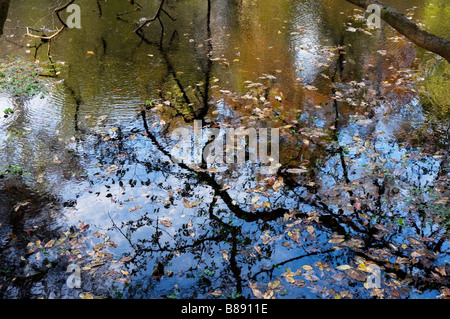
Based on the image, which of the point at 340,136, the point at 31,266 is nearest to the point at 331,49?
the point at 340,136

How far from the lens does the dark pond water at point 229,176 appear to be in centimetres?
320

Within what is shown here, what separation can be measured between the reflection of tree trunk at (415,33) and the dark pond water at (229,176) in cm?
145

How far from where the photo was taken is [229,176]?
14.3ft

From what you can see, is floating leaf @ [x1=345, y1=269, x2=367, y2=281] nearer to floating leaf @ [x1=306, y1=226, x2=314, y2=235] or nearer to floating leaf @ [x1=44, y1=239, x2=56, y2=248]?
floating leaf @ [x1=306, y1=226, x2=314, y2=235]

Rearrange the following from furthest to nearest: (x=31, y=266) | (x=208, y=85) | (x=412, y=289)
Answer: (x=208, y=85), (x=31, y=266), (x=412, y=289)

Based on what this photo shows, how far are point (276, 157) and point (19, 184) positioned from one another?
3.10m

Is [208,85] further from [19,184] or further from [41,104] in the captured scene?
[19,184]

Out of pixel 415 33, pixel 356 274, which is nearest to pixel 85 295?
pixel 356 274

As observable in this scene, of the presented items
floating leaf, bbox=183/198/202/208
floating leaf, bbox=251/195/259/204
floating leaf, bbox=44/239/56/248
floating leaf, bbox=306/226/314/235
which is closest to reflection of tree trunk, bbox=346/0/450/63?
floating leaf, bbox=306/226/314/235

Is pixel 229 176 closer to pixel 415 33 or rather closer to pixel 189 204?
pixel 189 204

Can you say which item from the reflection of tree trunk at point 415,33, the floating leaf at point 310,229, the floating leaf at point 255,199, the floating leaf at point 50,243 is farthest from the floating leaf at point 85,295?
the reflection of tree trunk at point 415,33

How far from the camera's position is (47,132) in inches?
207

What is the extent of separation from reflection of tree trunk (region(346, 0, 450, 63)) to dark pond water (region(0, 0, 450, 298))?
145 centimetres

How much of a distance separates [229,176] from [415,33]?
2447mm
